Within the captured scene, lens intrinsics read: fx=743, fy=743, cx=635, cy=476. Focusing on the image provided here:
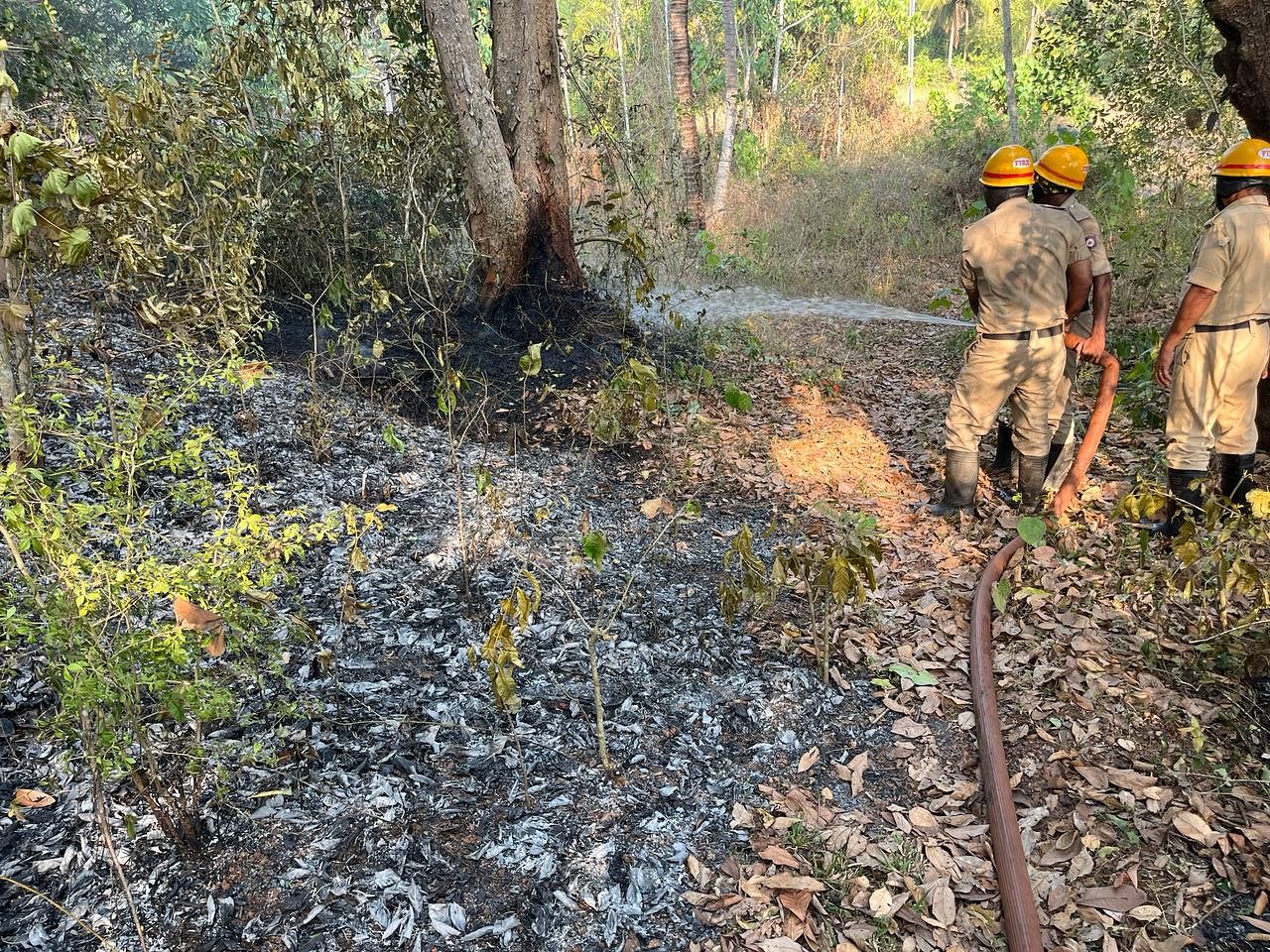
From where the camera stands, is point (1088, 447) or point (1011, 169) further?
point (1088, 447)

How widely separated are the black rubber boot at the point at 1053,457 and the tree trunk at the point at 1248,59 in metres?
1.14

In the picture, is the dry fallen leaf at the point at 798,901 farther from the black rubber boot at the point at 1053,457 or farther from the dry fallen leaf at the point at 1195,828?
the black rubber boot at the point at 1053,457

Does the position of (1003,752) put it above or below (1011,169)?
below

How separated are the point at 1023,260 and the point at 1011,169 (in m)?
0.54

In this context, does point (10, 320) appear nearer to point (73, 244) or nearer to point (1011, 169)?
point (73, 244)

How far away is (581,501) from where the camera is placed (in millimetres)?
4980

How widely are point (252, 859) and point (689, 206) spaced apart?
35.7ft

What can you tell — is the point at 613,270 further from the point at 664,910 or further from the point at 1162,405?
the point at 664,910

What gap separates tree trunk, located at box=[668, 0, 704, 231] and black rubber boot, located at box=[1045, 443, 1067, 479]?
741 centimetres

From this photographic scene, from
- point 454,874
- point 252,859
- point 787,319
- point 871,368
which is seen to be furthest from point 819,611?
point 787,319

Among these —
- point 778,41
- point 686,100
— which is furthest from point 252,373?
point 778,41

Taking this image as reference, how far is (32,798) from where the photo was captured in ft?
8.21

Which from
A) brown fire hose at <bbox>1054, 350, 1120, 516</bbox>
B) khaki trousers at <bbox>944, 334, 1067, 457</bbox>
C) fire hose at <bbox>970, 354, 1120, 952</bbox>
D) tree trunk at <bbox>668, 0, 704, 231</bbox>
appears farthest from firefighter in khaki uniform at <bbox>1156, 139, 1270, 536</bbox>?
tree trunk at <bbox>668, 0, 704, 231</bbox>

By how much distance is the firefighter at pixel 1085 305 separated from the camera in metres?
4.32
